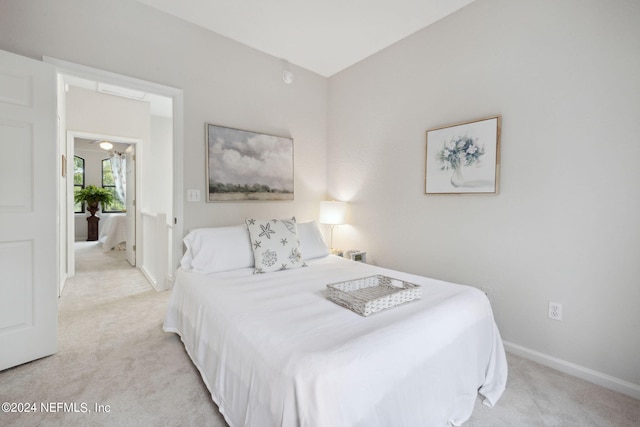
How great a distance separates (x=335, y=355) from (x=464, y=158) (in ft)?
6.53

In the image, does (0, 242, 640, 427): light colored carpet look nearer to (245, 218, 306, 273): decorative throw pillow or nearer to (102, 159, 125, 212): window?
(245, 218, 306, 273): decorative throw pillow

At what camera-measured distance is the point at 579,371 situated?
183 cm

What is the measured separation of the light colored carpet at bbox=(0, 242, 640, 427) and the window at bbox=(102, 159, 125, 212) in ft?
20.9

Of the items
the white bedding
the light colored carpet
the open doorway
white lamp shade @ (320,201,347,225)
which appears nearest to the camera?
the white bedding

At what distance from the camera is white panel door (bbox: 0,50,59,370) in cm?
180

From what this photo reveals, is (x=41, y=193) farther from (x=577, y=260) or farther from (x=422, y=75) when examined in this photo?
(x=577, y=260)

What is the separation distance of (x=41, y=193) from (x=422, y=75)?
3171 millimetres

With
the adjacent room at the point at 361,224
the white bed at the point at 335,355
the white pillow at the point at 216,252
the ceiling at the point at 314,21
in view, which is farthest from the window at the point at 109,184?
the white bed at the point at 335,355

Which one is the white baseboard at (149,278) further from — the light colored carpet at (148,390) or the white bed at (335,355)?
the white bed at (335,355)

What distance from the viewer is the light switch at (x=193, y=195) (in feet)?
8.54

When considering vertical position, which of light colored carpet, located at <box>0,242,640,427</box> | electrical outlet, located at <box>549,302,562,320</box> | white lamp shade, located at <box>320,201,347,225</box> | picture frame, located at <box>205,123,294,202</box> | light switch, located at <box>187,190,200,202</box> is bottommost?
light colored carpet, located at <box>0,242,640,427</box>

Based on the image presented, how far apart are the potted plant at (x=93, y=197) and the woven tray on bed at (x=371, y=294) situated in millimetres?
7732

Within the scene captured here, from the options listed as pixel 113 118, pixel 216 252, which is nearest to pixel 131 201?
pixel 113 118

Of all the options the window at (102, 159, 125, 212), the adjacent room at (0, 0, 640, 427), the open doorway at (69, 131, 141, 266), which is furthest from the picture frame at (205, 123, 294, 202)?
the window at (102, 159, 125, 212)
